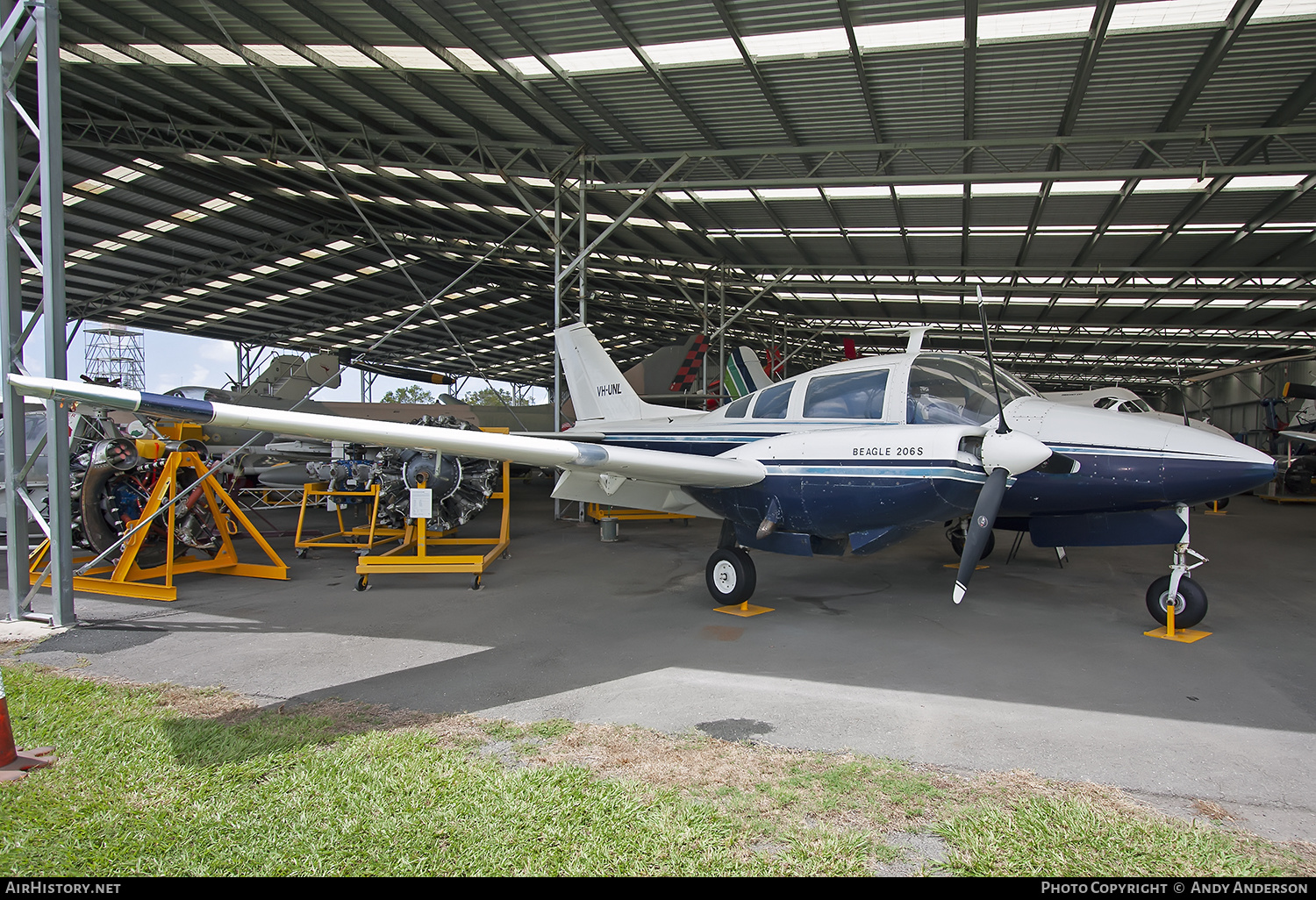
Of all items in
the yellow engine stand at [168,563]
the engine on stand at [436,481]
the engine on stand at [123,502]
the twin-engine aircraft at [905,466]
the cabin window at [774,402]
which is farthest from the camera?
the engine on stand at [436,481]

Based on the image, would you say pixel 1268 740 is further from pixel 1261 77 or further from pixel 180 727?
pixel 1261 77

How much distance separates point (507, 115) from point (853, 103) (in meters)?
6.24

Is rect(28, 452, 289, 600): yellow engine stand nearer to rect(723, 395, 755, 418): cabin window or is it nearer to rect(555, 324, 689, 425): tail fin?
rect(555, 324, 689, 425): tail fin

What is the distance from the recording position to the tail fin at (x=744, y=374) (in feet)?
62.2

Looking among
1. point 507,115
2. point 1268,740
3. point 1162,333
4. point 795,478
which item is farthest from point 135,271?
point 1162,333

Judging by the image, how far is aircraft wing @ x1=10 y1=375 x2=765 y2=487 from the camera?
4168 mm

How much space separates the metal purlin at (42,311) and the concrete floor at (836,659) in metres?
0.73

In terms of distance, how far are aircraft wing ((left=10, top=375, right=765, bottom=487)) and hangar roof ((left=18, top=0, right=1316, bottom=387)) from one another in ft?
19.4

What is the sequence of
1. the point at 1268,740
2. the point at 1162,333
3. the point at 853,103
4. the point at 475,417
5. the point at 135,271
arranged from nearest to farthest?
1. the point at 1268,740
2. the point at 853,103
3. the point at 475,417
4. the point at 135,271
5. the point at 1162,333

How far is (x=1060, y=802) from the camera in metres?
3.21

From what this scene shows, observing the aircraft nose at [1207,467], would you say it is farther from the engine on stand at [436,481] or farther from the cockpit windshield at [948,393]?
the engine on stand at [436,481]

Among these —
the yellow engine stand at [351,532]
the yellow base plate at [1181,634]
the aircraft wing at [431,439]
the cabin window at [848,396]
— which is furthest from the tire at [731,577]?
the yellow engine stand at [351,532]

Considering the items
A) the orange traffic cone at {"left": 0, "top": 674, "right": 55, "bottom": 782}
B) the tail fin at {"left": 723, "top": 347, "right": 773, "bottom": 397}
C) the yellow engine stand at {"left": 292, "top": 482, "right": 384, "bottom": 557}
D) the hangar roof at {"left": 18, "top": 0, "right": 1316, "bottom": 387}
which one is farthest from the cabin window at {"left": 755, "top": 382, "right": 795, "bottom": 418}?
the tail fin at {"left": 723, "top": 347, "right": 773, "bottom": 397}

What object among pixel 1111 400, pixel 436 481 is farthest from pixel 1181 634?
pixel 1111 400
